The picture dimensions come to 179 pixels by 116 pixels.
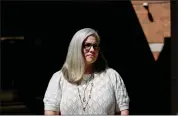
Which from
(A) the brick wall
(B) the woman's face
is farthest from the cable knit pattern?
(A) the brick wall

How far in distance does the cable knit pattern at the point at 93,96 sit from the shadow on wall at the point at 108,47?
7.48 m

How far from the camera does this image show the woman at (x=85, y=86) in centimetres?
222

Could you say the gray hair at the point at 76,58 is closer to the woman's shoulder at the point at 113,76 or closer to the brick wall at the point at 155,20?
the woman's shoulder at the point at 113,76

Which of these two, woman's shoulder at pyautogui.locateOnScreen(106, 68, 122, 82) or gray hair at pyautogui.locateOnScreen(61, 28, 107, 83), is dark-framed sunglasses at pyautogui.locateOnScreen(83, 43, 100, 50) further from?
woman's shoulder at pyautogui.locateOnScreen(106, 68, 122, 82)

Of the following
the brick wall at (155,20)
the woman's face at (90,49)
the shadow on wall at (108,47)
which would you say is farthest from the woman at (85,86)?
the brick wall at (155,20)

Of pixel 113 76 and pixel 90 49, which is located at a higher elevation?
pixel 90 49

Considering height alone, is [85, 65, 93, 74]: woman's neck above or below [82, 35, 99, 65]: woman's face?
below

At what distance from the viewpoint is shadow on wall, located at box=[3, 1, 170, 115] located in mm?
9961

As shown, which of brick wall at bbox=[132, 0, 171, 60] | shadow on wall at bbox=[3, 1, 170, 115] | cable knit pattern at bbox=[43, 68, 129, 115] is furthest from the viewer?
brick wall at bbox=[132, 0, 171, 60]

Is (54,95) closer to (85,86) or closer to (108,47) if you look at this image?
Result: (85,86)

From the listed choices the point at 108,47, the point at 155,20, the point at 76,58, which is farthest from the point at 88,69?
the point at 108,47

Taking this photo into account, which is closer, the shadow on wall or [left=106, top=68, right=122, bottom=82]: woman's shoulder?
[left=106, top=68, right=122, bottom=82]: woman's shoulder

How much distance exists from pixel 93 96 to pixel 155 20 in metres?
8.23

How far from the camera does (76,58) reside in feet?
7.48
